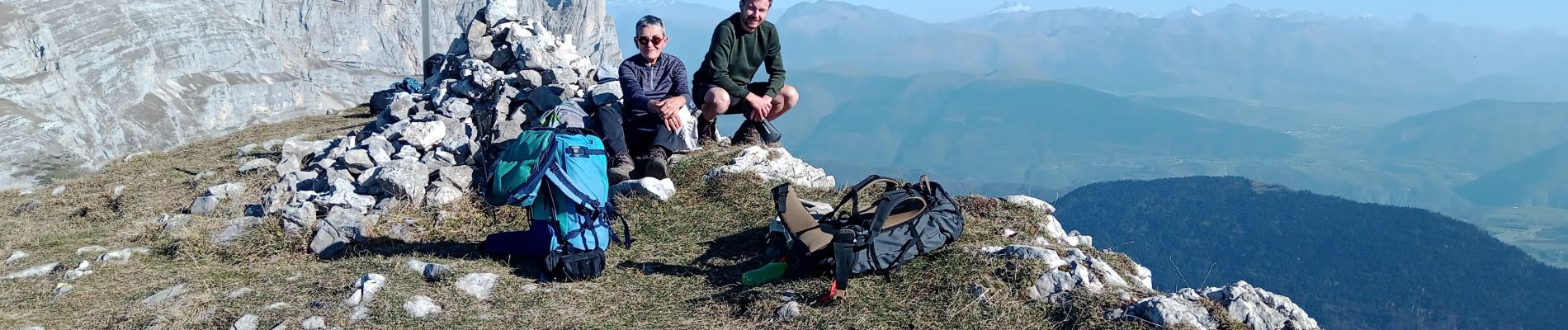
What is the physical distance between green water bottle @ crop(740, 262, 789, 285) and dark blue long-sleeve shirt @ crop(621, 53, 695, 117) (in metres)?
4.05

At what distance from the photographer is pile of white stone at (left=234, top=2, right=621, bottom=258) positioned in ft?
35.0

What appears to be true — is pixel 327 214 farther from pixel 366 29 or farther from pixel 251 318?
pixel 366 29

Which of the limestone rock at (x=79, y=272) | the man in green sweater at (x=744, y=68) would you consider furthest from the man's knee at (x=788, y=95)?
the limestone rock at (x=79, y=272)

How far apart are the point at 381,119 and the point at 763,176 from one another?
305 inches

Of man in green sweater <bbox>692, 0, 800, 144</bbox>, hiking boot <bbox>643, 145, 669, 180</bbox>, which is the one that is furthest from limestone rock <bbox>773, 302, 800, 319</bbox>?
hiking boot <bbox>643, 145, 669, 180</bbox>

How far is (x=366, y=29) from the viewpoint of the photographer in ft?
553

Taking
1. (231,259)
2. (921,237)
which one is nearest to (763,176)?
(921,237)

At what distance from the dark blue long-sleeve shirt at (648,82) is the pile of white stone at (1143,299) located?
5291 millimetres

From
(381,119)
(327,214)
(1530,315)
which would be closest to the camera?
(327,214)

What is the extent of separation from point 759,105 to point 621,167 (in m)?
1.94

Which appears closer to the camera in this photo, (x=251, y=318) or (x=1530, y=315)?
(x=251, y=318)

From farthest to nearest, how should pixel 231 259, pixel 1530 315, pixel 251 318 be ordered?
1. pixel 1530 315
2. pixel 231 259
3. pixel 251 318

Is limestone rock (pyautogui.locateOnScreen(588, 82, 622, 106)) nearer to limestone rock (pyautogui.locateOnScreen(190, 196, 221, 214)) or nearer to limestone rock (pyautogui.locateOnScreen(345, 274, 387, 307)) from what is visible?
limestone rock (pyautogui.locateOnScreen(190, 196, 221, 214))

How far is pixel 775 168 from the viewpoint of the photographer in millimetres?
11312
